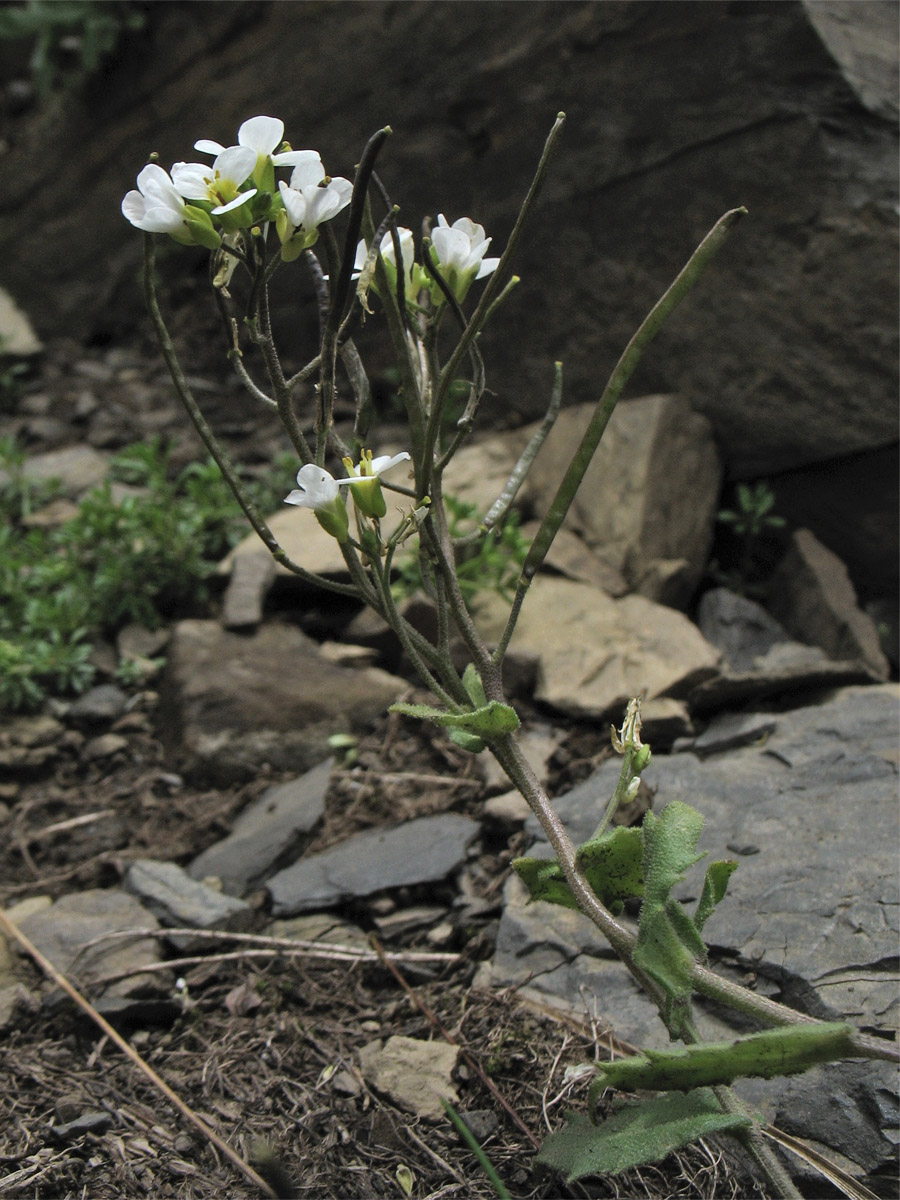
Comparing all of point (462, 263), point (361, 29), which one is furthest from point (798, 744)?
point (361, 29)

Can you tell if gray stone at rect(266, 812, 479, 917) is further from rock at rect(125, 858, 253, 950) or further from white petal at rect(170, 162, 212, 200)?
white petal at rect(170, 162, 212, 200)

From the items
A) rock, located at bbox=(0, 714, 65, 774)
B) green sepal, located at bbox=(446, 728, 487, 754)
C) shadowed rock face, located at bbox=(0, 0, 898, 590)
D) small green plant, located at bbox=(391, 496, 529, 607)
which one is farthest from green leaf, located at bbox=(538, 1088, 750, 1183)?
shadowed rock face, located at bbox=(0, 0, 898, 590)

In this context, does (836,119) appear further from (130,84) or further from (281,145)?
(130,84)

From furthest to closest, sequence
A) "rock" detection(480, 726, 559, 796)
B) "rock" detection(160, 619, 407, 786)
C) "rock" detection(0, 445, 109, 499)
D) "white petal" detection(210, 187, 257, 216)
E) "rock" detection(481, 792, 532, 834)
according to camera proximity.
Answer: "rock" detection(0, 445, 109, 499) → "rock" detection(160, 619, 407, 786) → "rock" detection(480, 726, 559, 796) → "rock" detection(481, 792, 532, 834) → "white petal" detection(210, 187, 257, 216)

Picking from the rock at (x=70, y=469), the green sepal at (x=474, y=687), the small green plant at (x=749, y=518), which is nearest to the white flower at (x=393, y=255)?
the green sepal at (x=474, y=687)

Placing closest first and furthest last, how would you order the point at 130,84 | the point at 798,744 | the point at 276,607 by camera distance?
the point at 798,744, the point at 276,607, the point at 130,84

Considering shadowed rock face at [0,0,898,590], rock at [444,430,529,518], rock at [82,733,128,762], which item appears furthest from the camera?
rock at [444,430,529,518]

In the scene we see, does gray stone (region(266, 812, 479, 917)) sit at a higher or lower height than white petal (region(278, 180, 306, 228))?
lower
